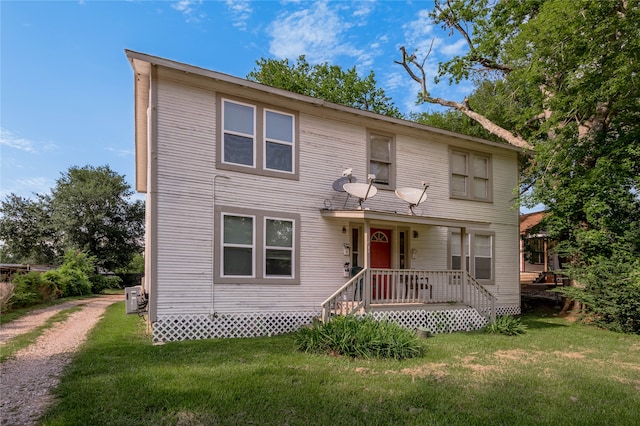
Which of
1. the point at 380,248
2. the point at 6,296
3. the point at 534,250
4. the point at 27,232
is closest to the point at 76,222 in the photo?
the point at 27,232

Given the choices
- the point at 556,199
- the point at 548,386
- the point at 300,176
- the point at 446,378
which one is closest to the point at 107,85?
the point at 300,176

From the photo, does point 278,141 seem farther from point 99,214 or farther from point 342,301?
point 99,214

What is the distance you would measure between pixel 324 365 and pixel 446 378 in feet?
6.07

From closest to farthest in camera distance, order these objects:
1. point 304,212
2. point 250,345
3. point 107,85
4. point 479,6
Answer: point 250,345 → point 304,212 → point 107,85 → point 479,6

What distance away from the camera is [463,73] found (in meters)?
16.2

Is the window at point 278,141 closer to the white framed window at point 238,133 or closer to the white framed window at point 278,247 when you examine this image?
the white framed window at point 238,133

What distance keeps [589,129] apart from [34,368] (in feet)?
50.4

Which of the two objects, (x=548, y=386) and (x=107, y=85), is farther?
(x=107, y=85)

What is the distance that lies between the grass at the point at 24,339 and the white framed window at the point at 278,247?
4.99 m

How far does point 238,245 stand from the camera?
31.2 feet

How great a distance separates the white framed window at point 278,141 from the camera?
10047mm

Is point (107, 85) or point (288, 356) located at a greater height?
point (107, 85)

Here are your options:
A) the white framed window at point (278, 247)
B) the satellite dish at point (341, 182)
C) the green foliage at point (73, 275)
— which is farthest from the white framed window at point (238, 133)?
the green foliage at point (73, 275)

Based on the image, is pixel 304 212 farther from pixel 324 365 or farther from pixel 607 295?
pixel 607 295
